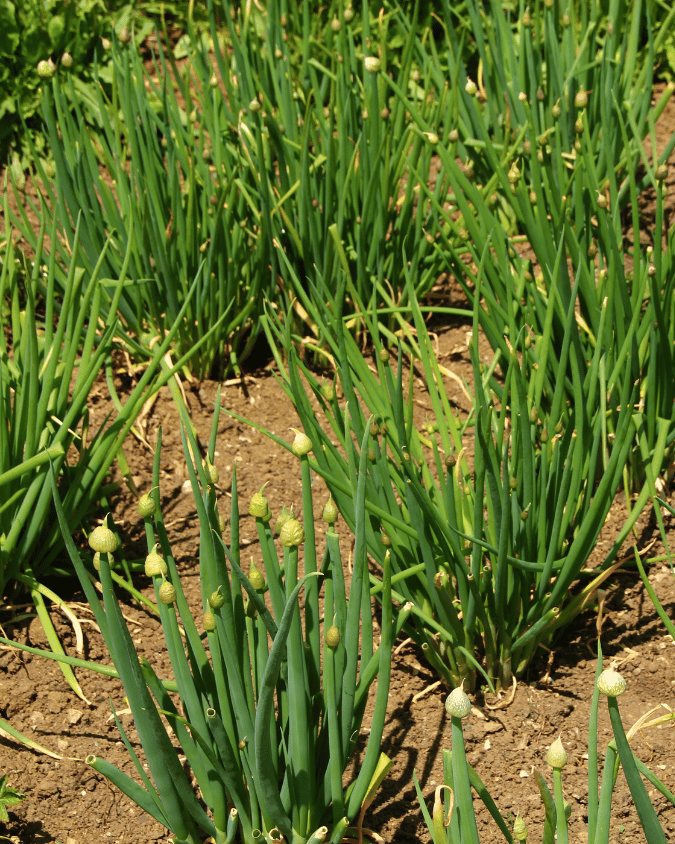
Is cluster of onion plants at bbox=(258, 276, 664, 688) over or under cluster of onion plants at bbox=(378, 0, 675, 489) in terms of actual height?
under

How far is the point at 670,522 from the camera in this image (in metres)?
1.87

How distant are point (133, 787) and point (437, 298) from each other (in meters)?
1.81

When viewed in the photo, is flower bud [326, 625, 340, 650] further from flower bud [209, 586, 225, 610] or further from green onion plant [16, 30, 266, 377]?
green onion plant [16, 30, 266, 377]

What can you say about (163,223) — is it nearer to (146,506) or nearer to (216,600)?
(146,506)

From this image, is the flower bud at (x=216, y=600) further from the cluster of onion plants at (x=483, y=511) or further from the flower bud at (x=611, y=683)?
the flower bud at (x=611, y=683)

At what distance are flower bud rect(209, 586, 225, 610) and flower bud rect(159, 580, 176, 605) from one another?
5 centimetres

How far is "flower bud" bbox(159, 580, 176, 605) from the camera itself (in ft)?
3.45

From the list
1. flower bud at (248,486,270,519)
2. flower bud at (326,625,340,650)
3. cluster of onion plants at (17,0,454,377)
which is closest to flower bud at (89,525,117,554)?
flower bud at (248,486,270,519)

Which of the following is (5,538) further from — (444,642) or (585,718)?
(585,718)

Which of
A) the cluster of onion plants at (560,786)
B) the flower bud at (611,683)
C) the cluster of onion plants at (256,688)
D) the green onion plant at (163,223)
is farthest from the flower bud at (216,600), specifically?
the green onion plant at (163,223)

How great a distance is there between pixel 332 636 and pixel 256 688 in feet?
0.76

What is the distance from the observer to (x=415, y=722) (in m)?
1.53

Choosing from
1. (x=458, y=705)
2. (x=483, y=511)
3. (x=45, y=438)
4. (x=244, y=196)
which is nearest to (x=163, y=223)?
(x=244, y=196)

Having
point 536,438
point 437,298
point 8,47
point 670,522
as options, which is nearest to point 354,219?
point 437,298
